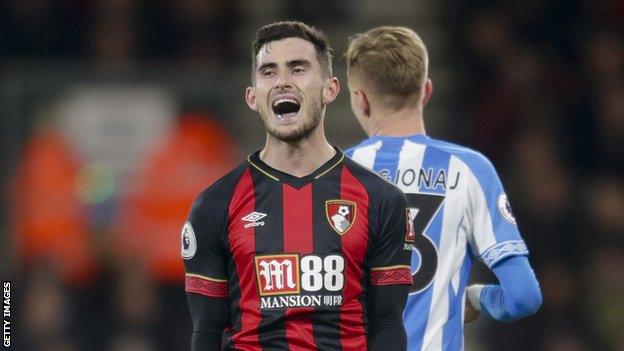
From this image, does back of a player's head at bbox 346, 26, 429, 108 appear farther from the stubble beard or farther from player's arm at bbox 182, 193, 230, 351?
player's arm at bbox 182, 193, 230, 351

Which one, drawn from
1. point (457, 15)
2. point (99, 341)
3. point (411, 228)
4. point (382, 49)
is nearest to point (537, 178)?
point (457, 15)

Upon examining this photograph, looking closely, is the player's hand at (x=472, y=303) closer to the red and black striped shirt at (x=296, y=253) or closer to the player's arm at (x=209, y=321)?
the red and black striped shirt at (x=296, y=253)

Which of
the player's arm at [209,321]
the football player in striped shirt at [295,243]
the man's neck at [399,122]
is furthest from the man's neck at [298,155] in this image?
the man's neck at [399,122]

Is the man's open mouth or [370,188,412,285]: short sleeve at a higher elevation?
the man's open mouth

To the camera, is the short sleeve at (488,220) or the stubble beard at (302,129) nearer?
the stubble beard at (302,129)

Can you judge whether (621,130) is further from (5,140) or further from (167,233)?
(5,140)

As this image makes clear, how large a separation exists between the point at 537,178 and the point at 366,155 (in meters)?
4.32

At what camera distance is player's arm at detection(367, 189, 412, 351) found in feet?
12.3

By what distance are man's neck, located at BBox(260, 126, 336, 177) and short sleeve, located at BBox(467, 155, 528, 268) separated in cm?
70

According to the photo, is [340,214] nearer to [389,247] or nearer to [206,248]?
[389,247]

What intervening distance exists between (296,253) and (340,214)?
17 cm

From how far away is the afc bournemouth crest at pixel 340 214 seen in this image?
3732 millimetres

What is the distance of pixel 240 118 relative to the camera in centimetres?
908

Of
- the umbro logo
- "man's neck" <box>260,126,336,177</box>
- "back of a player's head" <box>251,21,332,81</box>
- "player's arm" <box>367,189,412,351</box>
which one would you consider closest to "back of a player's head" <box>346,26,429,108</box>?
"back of a player's head" <box>251,21,332,81</box>
